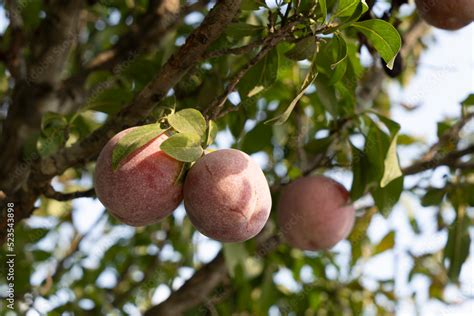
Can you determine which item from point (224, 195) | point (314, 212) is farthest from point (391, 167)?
point (224, 195)

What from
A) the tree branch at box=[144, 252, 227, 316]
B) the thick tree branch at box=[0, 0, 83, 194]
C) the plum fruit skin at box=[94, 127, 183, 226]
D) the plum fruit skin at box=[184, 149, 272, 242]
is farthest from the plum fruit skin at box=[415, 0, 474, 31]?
the thick tree branch at box=[0, 0, 83, 194]

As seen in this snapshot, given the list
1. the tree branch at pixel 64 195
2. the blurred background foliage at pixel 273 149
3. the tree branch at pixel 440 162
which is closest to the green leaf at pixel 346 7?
the blurred background foliage at pixel 273 149

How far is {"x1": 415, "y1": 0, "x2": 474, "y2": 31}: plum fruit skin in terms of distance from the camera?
1.71 m

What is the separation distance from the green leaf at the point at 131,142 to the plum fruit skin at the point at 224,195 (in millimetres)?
124

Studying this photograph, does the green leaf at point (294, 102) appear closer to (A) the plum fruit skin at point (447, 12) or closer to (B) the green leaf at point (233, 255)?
(A) the plum fruit skin at point (447, 12)

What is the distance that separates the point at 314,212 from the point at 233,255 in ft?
1.39

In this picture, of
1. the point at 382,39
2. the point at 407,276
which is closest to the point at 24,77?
the point at 382,39

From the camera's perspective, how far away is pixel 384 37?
1.37m

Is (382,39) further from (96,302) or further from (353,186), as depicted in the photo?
(96,302)

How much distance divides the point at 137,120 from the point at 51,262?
1.56m

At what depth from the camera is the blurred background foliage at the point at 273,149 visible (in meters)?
1.68

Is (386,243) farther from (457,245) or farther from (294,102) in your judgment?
(294,102)

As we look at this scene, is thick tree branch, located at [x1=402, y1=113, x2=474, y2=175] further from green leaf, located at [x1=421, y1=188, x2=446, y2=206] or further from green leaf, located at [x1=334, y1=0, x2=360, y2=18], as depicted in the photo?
green leaf, located at [x1=334, y1=0, x2=360, y2=18]

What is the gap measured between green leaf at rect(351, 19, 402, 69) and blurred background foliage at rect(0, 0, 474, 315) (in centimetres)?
4
